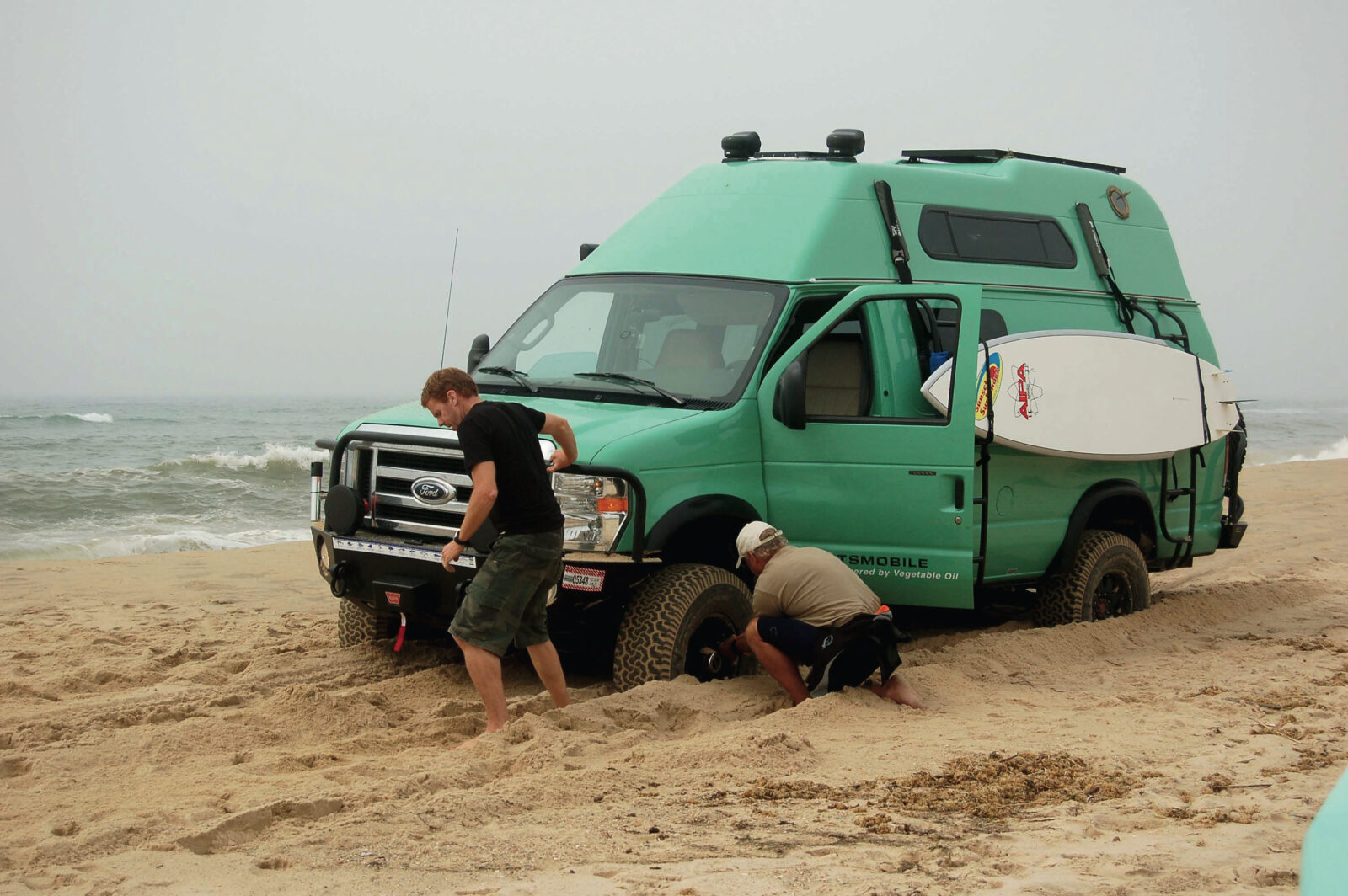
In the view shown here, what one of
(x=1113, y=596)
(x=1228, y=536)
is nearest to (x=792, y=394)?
(x=1113, y=596)

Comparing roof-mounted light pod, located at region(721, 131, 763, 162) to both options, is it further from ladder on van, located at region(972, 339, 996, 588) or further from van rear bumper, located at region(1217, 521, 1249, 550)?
van rear bumper, located at region(1217, 521, 1249, 550)

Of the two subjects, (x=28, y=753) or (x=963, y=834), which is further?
(x=28, y=753)

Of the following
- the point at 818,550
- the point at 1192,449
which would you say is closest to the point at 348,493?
the point at 818,550

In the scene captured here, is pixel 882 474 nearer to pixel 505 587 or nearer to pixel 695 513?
pixel 695 513

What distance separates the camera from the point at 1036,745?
17.6 feet

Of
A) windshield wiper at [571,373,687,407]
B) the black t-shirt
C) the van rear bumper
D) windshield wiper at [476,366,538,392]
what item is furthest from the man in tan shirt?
the van rear bumper

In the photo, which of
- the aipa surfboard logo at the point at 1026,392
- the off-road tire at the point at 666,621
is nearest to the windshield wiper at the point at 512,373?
the off-road tire at the point at 666,621

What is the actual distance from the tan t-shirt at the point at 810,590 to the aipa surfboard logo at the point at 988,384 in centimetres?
132

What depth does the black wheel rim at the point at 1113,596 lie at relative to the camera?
8.26m

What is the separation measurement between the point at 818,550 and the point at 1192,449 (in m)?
3.66

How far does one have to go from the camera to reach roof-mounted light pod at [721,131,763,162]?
802 cm

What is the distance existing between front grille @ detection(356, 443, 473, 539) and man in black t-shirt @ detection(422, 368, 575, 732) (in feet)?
1.60

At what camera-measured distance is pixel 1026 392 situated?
23.7ft

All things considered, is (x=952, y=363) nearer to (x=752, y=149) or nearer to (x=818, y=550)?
(x=818, y=550)
